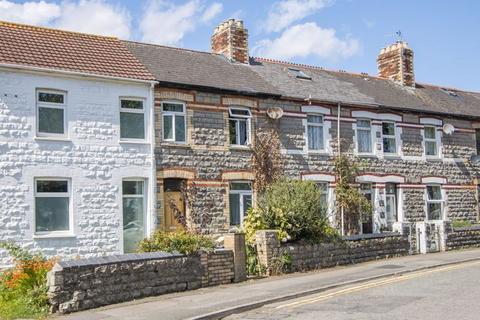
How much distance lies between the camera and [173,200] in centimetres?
2117

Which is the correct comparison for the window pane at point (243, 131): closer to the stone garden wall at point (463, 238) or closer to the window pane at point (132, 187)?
the window pane at point (132, 187)

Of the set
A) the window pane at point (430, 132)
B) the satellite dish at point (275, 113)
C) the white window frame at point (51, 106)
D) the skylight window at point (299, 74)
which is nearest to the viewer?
the white window frame at point (51, 106)

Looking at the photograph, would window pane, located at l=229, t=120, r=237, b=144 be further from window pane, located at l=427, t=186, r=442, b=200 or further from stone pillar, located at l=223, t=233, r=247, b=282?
window pane, located at l=427, t=186, r=442, b=200

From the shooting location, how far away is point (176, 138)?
70.6ft

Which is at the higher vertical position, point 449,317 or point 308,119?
point 308,119

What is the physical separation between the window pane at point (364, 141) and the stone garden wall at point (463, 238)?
4.80 meters

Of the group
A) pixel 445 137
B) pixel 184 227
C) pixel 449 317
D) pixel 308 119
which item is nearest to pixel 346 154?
pixel 308 119

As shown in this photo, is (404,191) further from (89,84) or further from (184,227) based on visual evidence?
(89,84)

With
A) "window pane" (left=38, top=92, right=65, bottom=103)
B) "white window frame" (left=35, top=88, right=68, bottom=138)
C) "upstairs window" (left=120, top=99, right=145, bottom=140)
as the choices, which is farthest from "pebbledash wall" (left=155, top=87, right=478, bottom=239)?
"window pane" (left=38, top=92, right=65, bottom=103)

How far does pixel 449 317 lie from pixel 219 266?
22.0 ft

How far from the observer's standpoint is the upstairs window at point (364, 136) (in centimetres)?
2641

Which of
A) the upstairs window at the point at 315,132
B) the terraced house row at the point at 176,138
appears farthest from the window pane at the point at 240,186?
the upstairs window at the point at 315,132

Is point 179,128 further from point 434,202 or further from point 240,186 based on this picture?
point 434,202

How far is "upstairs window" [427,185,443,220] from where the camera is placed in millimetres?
28125
